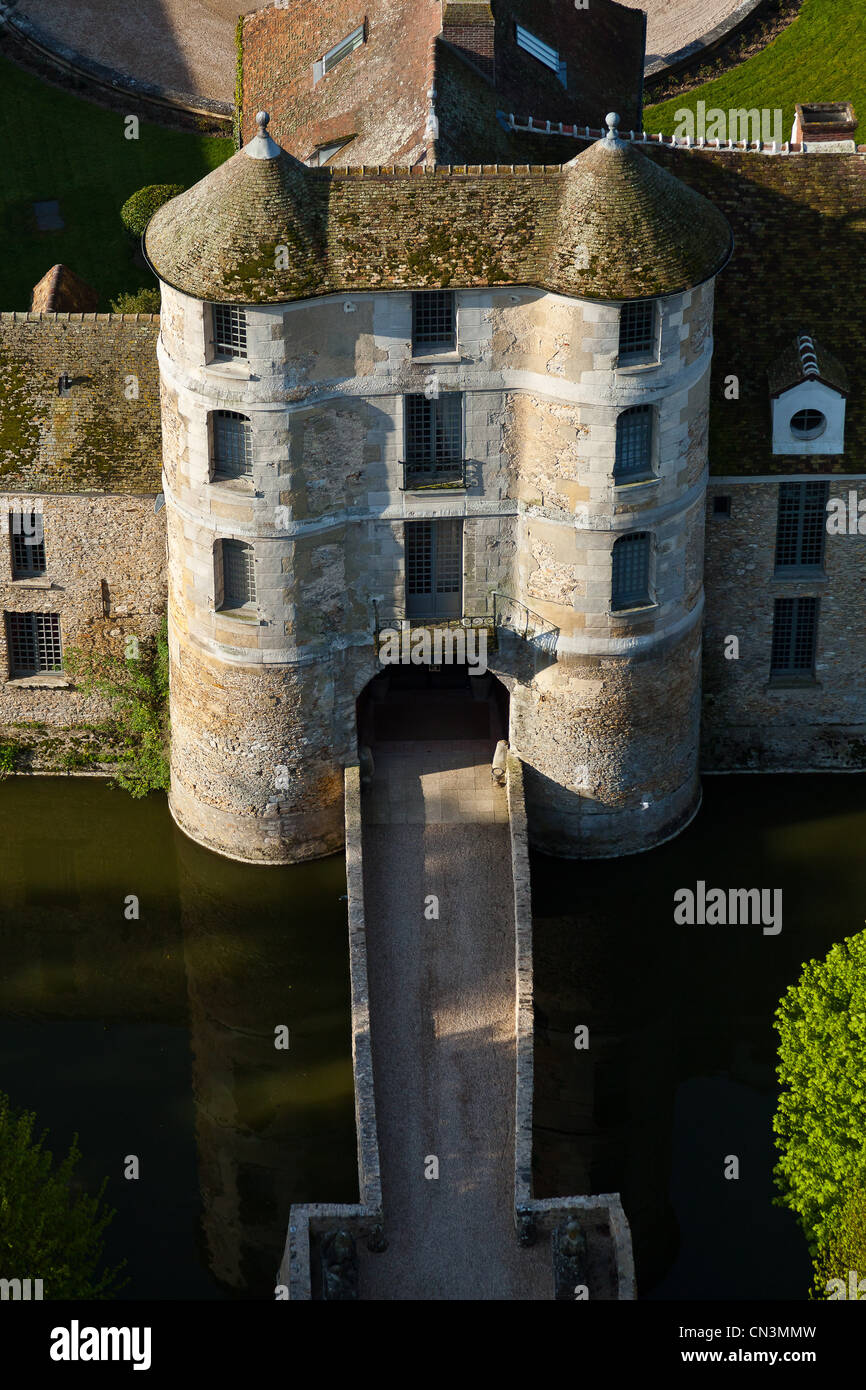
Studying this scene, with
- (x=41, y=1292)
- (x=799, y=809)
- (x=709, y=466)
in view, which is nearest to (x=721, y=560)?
(x=709, y=466)

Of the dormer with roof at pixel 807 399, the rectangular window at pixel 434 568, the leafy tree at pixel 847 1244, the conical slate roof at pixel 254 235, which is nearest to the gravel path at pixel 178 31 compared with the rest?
the dormer with roof at pixel 807 399

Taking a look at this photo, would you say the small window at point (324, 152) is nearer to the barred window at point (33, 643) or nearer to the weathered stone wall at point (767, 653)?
the weathered stone wall at point (767, 653)

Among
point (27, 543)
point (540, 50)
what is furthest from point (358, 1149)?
point (540, 50)

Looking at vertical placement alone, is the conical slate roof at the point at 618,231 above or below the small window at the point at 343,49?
below

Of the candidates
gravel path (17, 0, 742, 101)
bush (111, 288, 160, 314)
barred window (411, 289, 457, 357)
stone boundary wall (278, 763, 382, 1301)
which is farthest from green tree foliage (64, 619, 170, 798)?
gravel path (17, 0, 742, 101)

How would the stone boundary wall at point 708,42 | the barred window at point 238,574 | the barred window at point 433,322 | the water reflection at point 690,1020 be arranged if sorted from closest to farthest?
the water reflection at point 690,1020
the barred window at point 433,322
the barred window at point 238,574
the stone boundary wall at point 708,42
